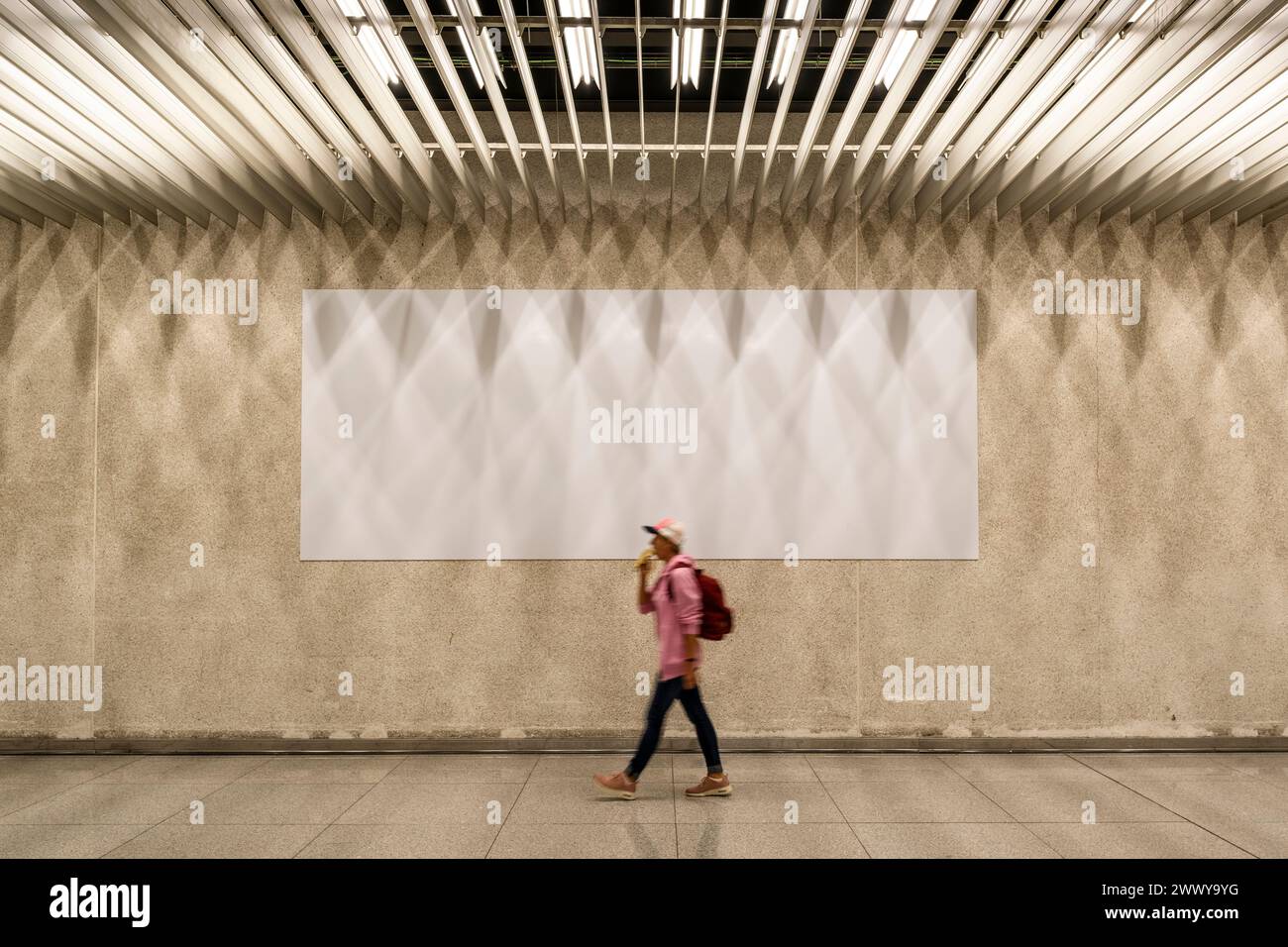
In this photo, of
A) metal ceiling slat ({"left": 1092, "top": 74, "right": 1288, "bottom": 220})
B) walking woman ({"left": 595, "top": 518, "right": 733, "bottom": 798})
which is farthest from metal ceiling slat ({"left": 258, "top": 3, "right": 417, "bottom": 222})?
metal ceiling slat ({"left": 1092, "top": 74, "right": 1288, "bottom": 220})

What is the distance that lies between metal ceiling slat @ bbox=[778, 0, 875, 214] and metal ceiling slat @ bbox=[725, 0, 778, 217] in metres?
0.32

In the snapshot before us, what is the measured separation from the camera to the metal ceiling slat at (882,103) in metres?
3.66

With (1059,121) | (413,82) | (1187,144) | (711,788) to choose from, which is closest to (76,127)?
(413,82)

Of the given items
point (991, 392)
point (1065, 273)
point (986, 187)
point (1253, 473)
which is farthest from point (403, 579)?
point (1253, 473)

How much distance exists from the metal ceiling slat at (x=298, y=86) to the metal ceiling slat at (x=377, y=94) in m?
0.18

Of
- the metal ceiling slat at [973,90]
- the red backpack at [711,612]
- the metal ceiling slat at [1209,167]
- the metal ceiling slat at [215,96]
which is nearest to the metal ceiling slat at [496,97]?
the metal ceiling slat at [215,96]

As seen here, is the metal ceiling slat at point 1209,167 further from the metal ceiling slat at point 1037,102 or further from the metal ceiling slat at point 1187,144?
the metal ceiling slat at point 1037,102

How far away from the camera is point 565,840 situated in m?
4.00

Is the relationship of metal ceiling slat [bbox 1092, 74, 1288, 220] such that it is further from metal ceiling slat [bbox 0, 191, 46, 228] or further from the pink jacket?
metal ceiling slat [bbox 0, 191, 46, 228]

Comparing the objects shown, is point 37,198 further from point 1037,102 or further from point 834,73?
point 1037,102

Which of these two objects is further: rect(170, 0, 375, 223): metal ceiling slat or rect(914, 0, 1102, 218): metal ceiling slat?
rect(914, 0, 1102, 218): metal ceiling slat

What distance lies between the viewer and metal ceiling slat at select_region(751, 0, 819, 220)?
353 centimetres
